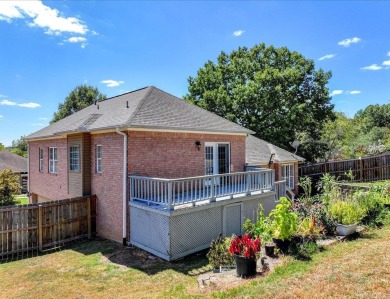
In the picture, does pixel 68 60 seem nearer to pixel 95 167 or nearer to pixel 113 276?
pixel 95 167

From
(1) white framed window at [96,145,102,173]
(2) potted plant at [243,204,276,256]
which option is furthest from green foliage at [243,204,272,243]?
(1) white framed window at [96,145,102,173]

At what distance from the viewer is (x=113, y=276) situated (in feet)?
26.1

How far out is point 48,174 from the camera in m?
16.6

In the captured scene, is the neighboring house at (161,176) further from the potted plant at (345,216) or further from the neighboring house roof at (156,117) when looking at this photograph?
the potted plant at (345,216)

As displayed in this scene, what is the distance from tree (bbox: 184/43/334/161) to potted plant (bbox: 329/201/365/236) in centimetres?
1840

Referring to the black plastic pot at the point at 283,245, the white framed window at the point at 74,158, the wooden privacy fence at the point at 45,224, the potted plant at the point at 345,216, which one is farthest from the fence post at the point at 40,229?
the potted plant at the point at 345,216

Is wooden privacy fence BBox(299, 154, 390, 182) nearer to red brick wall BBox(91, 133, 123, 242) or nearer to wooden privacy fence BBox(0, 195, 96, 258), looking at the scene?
red brick wall BBox(91, 133, 123, 242)

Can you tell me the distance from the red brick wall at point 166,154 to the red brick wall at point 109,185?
2.04 feet

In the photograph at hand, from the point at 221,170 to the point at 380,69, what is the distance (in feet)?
125

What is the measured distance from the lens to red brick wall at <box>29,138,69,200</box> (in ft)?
48.4

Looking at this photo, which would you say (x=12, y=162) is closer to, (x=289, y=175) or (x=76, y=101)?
(x=76, y=101)

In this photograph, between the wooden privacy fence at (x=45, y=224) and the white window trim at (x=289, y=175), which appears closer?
the wooden privacy fence at (x=45, y=224)

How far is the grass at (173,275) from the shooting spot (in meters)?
5.16

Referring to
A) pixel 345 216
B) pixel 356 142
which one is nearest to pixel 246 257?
pixel 345 216
